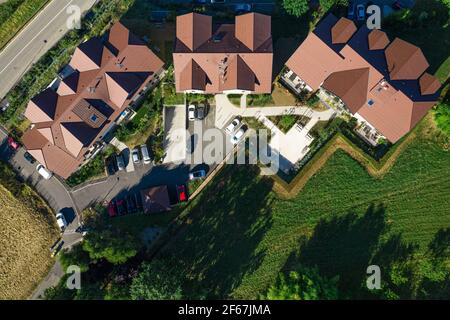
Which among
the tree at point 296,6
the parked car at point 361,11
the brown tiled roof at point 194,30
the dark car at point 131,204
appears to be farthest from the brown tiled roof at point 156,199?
the parked car at point 361,11

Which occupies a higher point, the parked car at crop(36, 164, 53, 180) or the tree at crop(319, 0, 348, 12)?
the tree at crop(319, 0, 348, 12)

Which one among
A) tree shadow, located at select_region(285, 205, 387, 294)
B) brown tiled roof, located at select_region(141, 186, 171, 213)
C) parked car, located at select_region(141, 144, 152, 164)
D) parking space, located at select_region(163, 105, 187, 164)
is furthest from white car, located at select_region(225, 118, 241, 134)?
tree shadow, located at select_region(285, 205, 387, 294)

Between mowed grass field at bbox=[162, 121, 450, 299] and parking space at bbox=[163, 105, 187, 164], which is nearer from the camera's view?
mowed grass field at bbox=[162, 121, 450, 299]

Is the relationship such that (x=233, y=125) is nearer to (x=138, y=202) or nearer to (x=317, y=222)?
(x=138, y=202)

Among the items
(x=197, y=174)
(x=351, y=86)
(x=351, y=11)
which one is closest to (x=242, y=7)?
(x=351, y=11)

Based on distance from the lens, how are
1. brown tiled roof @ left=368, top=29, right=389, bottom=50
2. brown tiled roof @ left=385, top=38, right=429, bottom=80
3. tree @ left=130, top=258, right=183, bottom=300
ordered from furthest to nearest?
brown tiled roof @ left=368, top=29, right=389, bottom=50
brown tiled roof @ left=385, top=38, right=429, bottom=80
tree @ left=130, top=258, right=183, bottom=300

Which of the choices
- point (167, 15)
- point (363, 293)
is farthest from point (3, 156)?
point (363, 293)

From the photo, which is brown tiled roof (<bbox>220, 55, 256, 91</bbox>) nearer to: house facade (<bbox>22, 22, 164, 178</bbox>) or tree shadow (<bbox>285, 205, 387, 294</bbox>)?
house facade (<bbox>22, 22, 164, 178</bbox>)
